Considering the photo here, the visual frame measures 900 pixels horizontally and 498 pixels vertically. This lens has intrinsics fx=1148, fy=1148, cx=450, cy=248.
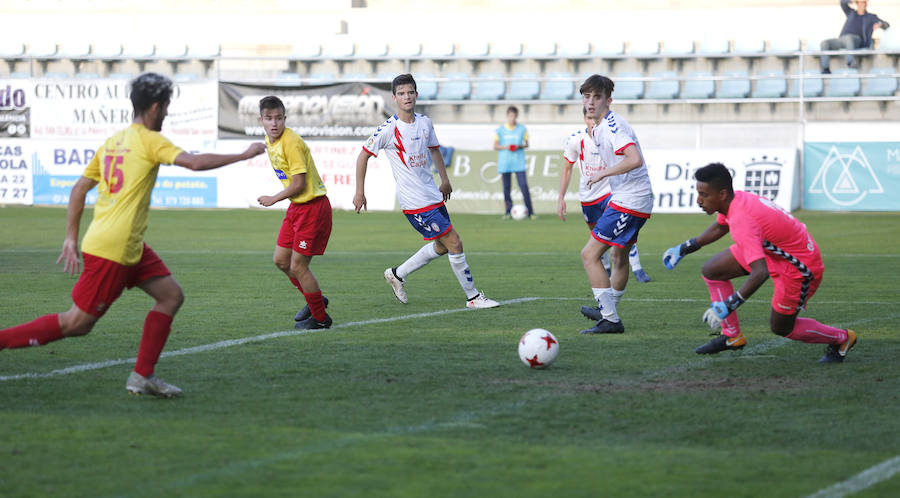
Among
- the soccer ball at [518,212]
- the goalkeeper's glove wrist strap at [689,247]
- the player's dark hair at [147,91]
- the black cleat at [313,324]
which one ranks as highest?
the player's dark hair at [147,91]

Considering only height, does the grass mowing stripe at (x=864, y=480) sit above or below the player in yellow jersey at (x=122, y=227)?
below

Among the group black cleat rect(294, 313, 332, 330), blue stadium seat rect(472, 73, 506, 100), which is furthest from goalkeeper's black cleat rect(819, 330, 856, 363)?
blue stadium seat rect(472, 73, 506, 100)

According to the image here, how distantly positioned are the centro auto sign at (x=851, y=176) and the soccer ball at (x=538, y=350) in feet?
58.6

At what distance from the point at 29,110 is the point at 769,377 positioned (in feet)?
80.6

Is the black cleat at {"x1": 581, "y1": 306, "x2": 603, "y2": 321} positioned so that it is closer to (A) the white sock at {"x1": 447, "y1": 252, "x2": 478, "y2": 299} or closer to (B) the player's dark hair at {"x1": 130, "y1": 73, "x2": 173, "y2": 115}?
(A) the white sock at {"x1": 447, "y1": 252, "x2": 478, "y2": 299}

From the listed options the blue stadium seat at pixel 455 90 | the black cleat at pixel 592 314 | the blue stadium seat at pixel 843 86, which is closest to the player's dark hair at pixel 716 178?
the black cleat at pixel 592 314

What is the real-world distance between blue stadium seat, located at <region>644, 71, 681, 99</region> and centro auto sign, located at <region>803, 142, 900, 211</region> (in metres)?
5.66

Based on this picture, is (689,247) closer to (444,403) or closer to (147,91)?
(444,403)

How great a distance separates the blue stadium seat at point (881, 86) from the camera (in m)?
27.2

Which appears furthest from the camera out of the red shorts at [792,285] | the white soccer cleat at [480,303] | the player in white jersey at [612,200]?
the white soccer cleat at [480,303]

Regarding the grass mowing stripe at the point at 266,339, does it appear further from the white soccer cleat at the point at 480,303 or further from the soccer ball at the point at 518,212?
the soccer ball at the point at 518,212

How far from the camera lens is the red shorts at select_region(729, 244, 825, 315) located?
7.25 metres

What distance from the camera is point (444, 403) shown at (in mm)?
6129

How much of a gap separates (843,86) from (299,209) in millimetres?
21567
